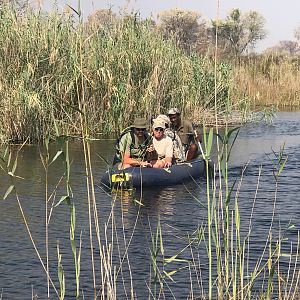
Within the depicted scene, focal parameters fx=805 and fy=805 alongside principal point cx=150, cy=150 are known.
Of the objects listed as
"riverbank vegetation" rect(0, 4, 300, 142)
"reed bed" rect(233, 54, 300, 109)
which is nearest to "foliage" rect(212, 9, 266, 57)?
"reed bed" rect(233, 54, 300, 109)

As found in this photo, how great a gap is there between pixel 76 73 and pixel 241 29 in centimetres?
5367

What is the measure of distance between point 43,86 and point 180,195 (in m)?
5.12

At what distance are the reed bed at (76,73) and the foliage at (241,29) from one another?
131ft

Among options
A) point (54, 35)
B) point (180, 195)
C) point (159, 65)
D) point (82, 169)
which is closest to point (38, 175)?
point (82, 169)

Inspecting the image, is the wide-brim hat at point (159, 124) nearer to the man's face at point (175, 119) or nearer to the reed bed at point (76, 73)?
the man's face at point (175, 119)

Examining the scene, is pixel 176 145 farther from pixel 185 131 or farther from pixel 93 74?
pixel 93 74

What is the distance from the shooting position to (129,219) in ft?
30.6

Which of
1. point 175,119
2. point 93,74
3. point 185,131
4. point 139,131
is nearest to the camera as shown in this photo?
point 139,131

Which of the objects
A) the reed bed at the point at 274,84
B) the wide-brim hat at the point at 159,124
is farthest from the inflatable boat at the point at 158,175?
the reed bed at the point at 274,84

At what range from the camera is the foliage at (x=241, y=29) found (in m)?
60.1

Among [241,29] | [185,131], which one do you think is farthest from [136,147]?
[241,29]

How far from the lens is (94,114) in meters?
16.4

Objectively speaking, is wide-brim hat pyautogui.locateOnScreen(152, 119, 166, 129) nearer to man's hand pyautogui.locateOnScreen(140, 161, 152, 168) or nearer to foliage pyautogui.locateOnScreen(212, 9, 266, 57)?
man's hand pyautogui.locateOnScreen(140, 161, 152, 168)

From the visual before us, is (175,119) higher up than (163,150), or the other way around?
(175,119)
